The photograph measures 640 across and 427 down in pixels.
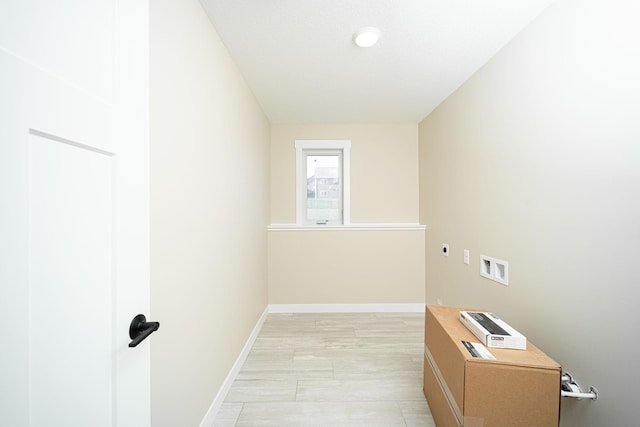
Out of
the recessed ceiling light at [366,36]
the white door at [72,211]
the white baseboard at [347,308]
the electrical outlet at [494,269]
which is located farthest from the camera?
the white baseboard at [347,308]

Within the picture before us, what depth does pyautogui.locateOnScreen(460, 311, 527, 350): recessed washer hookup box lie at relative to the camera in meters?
1.25

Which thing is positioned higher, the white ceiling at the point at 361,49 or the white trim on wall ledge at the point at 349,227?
the white ceiling at the point at 361,49

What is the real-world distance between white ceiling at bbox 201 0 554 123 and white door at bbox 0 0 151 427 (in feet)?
3.35

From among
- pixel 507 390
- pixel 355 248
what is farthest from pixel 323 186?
pixel 507 390

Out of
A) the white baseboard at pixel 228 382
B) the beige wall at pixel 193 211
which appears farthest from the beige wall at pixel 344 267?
the beige wall at pixel 193 211

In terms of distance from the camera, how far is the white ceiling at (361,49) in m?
1.47

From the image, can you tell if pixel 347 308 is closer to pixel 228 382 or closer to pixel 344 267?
pixel 344 267

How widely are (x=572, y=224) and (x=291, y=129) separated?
9.47 ft

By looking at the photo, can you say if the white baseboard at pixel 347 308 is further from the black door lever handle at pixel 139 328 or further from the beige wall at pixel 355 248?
the black door lever handle at pixel 139 328

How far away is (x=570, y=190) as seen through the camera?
4.32 feet

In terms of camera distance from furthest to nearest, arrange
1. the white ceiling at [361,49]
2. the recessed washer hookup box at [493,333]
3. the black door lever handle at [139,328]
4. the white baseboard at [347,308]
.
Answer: the white baseboard at [347,308]
the white ceiling at [361,49]
the recessed washer hookup box at [493,333]
the black door lever handle at [139,328]

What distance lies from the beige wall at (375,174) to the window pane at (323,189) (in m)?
0.23

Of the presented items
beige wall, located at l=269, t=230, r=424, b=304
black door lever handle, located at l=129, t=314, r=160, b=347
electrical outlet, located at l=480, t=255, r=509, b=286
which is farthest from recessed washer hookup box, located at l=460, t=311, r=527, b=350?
beige wall, located at l=269, t=230, r=424, b=304

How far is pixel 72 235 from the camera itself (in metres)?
0.55
